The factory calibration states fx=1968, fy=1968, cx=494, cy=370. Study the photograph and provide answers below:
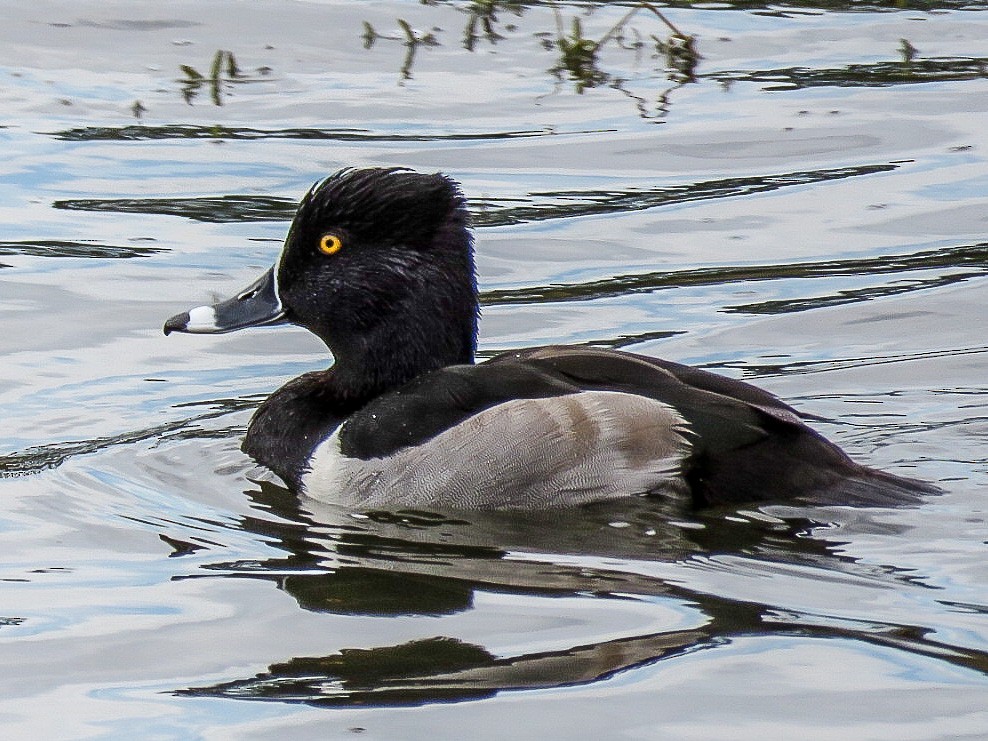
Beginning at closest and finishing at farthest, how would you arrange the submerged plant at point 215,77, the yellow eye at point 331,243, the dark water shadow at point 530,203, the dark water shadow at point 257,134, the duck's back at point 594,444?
1. the duck's back at point 594,444
2. the yellow eye at point 331,243
3. the dark water shadow at point 530,203
4. the dark water shadow at point 257,134
5. the submerged plant at point 215,77

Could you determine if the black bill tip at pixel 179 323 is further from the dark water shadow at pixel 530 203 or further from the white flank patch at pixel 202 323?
the dark water shadow at pixel 530 203

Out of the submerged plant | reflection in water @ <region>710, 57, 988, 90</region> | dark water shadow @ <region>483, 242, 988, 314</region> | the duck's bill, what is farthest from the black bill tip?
reflection in water @ <region>710, 57, 988, 90</region>

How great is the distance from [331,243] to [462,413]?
908 millimetres

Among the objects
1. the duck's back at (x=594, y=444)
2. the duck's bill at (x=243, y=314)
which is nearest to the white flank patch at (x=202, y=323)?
the duck's bill at (x=243, y=314)

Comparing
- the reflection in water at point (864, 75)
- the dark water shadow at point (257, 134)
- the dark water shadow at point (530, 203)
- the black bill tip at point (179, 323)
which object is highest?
the reflection in water at point (864, 75)

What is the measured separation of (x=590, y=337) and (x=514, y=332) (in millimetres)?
332

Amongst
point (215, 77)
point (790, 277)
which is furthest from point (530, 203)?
point (215, 77)

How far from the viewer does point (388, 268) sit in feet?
20.6

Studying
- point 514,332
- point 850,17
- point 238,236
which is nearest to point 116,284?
point 238,236

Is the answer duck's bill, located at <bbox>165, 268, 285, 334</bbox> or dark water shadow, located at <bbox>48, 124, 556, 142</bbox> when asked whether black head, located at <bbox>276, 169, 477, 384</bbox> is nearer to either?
duck's bill, located at <bbox>165, 268, 285, 334</bbox>

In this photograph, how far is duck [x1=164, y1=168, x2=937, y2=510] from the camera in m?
5.61

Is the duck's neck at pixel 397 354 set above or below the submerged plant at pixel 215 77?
below

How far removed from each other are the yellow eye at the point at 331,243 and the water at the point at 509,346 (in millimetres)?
747

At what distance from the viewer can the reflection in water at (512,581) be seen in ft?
14.4
